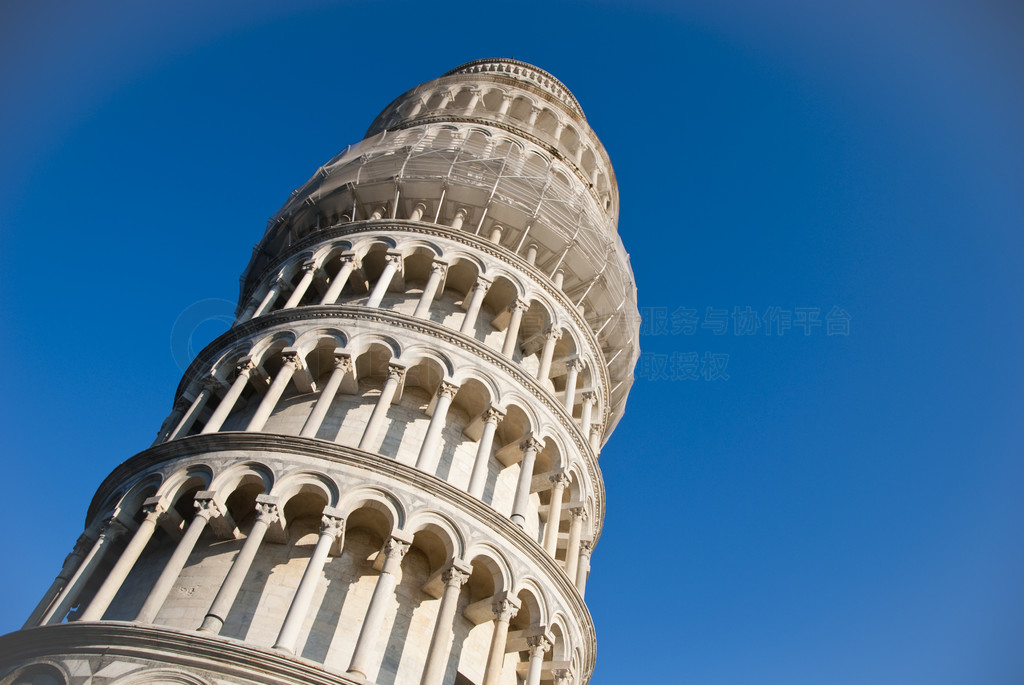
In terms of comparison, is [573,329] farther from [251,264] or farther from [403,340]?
[251,264]

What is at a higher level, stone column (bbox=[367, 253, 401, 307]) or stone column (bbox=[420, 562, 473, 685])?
stone column (bbox=[367, 253, 401, 307])

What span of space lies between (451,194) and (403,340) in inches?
275

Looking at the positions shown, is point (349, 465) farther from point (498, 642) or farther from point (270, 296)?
point (270, 296)

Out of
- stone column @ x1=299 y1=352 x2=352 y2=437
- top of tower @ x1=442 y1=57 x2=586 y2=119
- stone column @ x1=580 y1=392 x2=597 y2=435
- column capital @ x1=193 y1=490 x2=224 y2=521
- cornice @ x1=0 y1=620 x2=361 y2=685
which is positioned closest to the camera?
cornice @ x1=0 y1=620 x2=361 y2=685

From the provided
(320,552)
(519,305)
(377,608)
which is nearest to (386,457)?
(320,552)

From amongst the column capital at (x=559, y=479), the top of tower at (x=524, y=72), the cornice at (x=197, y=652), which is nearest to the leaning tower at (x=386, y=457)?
the cornice at (x=197, y=652)

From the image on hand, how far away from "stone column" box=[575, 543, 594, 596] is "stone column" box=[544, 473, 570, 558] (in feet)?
3.81

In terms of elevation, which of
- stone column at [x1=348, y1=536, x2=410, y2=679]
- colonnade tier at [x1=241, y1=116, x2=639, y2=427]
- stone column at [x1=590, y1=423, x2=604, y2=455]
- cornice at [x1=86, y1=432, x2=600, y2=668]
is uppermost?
colonnade tier at [x1=241, y1=116, x2=639, y2=427]

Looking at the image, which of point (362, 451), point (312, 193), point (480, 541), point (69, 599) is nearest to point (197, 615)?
point (69, 599)

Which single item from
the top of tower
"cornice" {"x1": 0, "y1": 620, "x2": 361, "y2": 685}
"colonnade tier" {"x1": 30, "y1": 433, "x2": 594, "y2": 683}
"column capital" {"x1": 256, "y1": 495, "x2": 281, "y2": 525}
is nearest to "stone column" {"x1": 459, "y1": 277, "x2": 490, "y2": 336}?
"colonnade tier" {"x1": 30, "y1": 433, "x2": 594, "y2": 683}

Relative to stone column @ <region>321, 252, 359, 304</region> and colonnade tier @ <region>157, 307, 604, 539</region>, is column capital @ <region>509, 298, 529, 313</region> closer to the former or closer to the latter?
colonnade tier @ <region>157, 307, 604, 539</region>

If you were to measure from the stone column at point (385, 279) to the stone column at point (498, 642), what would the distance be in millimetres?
8849

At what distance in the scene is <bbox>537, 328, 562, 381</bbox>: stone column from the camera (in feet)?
75.3

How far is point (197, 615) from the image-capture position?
15742 millimetres
